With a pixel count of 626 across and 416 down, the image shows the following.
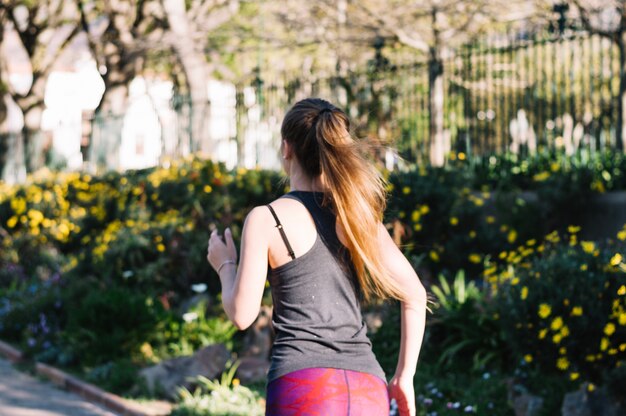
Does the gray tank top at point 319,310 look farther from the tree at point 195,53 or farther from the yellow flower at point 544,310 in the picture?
the tree at point 195,53

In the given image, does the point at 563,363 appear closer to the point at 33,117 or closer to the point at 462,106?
the point at 462,106

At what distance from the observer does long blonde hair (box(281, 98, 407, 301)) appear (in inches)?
111

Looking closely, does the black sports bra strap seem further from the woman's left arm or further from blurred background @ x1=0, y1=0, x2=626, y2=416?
blurred background @ x1=0, y1=0, x2=626, y2=416

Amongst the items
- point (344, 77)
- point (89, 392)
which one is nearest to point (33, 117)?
point (344, 77)

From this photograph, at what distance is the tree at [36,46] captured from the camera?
21578 mm

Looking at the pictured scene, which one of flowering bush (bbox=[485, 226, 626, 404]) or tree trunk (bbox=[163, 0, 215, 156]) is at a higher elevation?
tree trunk (bbox=[163, 0, 215, 156])

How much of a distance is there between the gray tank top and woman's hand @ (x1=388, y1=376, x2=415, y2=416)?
0.10 m

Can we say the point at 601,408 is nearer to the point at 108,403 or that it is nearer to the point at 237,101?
the point at 108,403

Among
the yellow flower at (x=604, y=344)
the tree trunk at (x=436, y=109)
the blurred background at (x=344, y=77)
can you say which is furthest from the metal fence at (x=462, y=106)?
the yellow flower at (x=604, y=344)

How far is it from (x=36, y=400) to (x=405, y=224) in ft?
11.9

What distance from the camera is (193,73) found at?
51.6 feet

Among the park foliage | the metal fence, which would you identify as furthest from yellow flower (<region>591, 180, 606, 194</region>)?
the metal fence

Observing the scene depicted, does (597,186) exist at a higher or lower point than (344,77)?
lower

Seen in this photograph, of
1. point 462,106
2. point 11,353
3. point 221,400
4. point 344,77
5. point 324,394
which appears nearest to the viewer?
point 324,394
